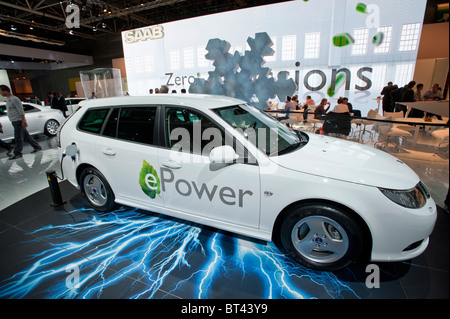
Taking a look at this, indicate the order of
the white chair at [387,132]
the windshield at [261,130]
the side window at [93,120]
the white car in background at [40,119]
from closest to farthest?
1. the windshield at [261,130]
2. the side window at [93,120]
3. the white chair at [387,132]
4. the white car in background at [40,119]

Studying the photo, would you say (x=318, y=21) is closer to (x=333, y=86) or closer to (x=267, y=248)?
(x=333, y=86)

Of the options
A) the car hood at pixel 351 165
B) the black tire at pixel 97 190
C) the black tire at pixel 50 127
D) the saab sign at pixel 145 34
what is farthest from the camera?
the saab sign at pixel 145 34

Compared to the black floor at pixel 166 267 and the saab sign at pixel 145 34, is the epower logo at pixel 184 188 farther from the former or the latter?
the saab sign at pixel 145 34

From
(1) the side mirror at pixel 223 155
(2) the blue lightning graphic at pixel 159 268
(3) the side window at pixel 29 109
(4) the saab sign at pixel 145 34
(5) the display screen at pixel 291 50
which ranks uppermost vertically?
(4) the saab sign at pixel 145 34

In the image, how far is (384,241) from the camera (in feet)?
6.12

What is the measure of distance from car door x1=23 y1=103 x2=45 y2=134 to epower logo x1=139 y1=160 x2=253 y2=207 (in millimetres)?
7197

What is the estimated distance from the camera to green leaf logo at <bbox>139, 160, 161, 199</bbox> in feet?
8.36

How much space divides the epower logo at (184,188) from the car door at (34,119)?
23.6 feet

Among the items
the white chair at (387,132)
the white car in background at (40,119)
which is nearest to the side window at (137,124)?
the white chair at (387,132)

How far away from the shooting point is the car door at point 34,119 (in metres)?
7.50

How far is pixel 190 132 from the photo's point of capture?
2.52m

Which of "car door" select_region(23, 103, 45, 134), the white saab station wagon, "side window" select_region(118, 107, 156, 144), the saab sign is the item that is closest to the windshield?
the white saab station wagon

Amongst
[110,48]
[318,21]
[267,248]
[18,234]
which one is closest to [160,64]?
[318,21]

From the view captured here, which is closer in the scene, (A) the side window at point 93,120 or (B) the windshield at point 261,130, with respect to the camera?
(B) the windshield at point 261,130
